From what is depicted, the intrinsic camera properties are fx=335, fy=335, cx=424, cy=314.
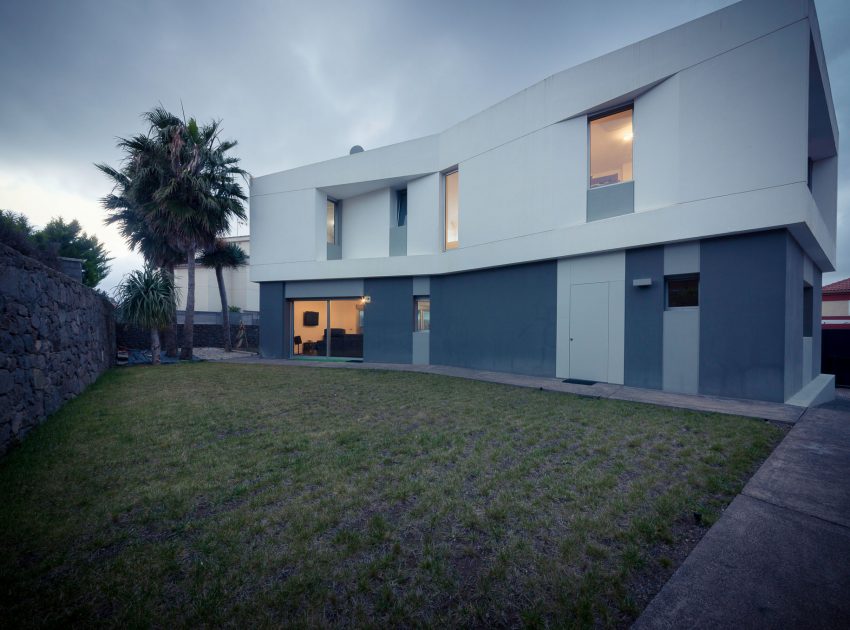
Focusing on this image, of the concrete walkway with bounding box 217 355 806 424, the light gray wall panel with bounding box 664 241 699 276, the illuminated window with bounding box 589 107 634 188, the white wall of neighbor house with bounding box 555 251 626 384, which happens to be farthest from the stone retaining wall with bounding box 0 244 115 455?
the light gray wall panel with bounding box 664 241 699 276

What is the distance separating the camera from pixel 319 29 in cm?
1415

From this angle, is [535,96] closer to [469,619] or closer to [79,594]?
[469,619]

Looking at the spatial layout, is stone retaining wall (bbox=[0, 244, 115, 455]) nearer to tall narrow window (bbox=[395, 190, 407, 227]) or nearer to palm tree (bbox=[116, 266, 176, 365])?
palm tree (bbox=[116, 266, 176, 365])

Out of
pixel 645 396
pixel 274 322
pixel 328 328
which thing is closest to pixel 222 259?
pixel 274 322

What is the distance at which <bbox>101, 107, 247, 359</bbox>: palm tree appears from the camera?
11.4 meters

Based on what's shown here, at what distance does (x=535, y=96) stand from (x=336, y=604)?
33.7 ft

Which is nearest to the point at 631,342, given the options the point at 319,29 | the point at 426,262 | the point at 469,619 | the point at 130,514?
the point at 426,262

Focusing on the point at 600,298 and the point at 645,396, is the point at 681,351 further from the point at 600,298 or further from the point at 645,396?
the point at 600,298

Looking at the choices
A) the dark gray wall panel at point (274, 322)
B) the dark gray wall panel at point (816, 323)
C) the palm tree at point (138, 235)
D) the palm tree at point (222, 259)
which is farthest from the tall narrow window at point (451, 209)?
the palm tree at point (138, 235)

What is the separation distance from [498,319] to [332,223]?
7.66m

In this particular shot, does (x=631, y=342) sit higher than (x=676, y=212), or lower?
lower

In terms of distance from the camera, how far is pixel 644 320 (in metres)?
7.07

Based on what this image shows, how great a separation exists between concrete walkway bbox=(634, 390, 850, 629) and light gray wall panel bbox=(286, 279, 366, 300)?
10904 millimetres

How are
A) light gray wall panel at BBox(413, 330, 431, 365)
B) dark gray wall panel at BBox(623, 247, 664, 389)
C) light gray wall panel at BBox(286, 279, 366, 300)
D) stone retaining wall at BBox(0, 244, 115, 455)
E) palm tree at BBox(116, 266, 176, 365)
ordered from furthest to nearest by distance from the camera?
light gray wall panel at BBox(286, 279, 366, 300)
light gray wall panel at BBox(413, 330, 431, 365)
palm tree at BBox(116, 266, 176, 365)
dark gray wall panel at BBox(623, 247, 664, 389)
stone retaining wall at BBox(0, 244, 115, 455)
